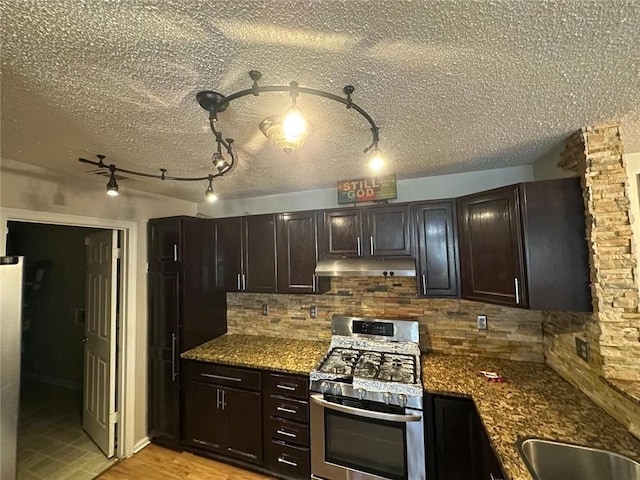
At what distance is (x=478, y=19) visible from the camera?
86 centimetres

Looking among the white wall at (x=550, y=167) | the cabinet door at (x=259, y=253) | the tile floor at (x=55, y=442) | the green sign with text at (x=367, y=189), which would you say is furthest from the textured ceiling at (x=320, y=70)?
the tile floor at (x=55, y=442)

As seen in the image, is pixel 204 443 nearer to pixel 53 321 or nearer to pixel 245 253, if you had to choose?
pixel 245 253

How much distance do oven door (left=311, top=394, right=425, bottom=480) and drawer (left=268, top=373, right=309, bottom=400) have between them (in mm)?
120

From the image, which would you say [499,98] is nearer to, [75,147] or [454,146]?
[454,146]

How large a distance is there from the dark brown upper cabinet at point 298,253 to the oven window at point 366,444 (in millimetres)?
1066

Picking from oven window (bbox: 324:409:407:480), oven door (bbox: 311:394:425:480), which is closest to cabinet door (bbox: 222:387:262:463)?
oven door (bbox: 311:394:425:480)

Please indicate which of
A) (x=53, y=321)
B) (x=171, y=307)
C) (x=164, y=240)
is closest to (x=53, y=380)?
(x=53, y=321)

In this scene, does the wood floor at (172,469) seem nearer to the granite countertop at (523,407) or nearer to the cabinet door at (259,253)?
the cabinet door at (259,253)

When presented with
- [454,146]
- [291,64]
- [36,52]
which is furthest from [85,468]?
[454,146]

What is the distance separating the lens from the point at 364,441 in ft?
6.59

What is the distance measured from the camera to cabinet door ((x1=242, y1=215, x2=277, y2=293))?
280 cm

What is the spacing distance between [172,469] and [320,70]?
3.27 m

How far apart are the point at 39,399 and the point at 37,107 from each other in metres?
4.30

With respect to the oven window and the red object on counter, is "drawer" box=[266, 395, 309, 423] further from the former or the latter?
the red object on counter
